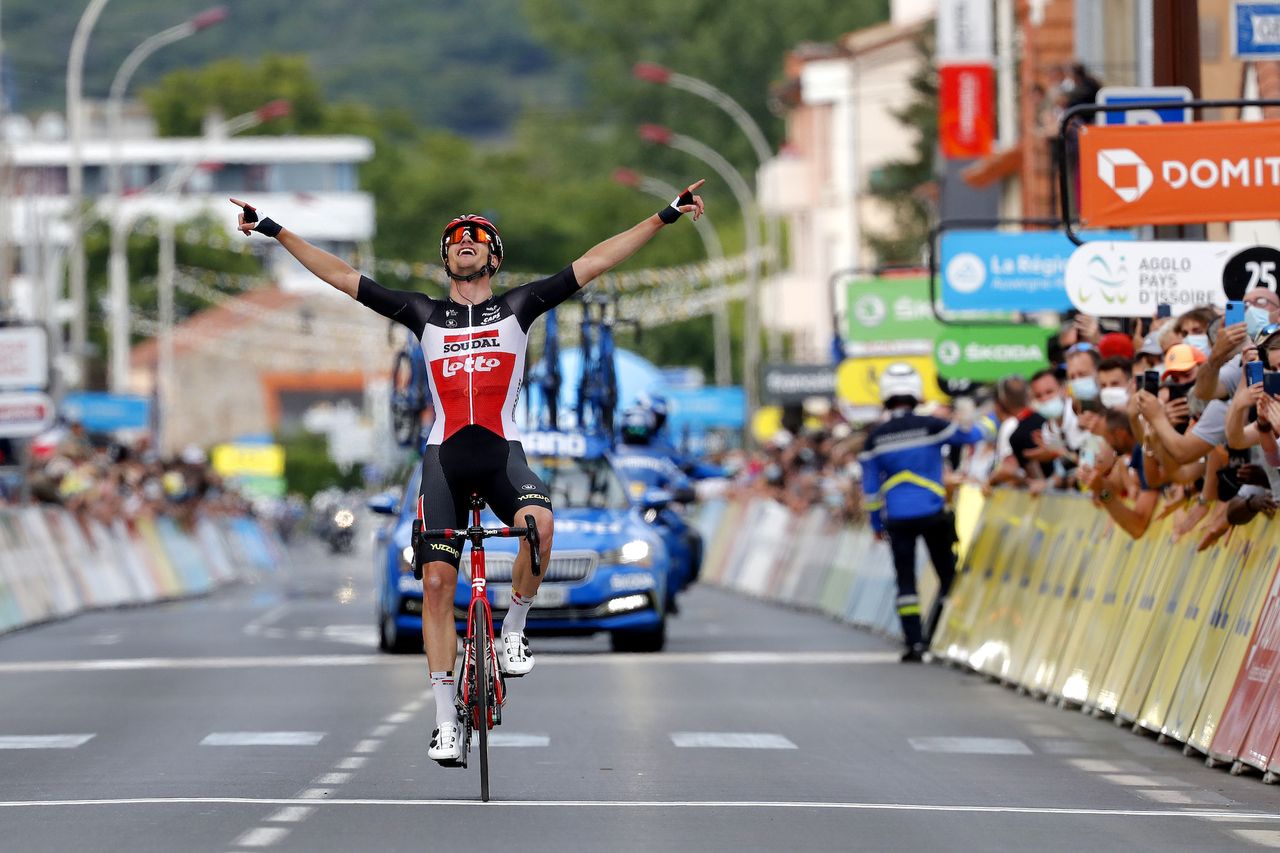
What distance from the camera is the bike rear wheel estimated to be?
1202cm

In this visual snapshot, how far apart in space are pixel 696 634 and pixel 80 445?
1951 centimetres

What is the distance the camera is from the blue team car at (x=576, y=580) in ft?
72.6

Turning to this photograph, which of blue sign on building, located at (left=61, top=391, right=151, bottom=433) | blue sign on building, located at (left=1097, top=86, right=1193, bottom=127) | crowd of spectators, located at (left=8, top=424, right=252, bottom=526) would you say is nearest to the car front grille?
blue sign on building, located at (left=1097, top=86, right=1193, bottom=127)

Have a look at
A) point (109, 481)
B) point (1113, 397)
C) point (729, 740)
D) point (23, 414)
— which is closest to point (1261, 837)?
point (729, 740)

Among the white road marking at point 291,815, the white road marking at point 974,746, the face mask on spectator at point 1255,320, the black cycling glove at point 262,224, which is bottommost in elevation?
the white road marking at point 974,746

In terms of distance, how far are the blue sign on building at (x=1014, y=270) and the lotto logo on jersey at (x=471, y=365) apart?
541 inches

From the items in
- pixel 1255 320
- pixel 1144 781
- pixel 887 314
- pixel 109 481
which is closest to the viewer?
pixel 1144 781

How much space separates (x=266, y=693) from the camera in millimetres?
Answer: 18531

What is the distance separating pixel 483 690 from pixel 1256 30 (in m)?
9.16

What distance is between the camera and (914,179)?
66.9 m

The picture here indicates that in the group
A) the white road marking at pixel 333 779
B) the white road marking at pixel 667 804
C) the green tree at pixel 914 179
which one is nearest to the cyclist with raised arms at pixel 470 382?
the white road marking at pixel 333 779

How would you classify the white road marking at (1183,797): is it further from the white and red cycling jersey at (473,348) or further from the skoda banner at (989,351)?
the skoda banner at (989,351)

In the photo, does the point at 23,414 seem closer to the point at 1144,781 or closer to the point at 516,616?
the point at 516,616

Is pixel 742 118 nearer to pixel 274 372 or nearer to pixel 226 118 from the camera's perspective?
pixel 274 372
